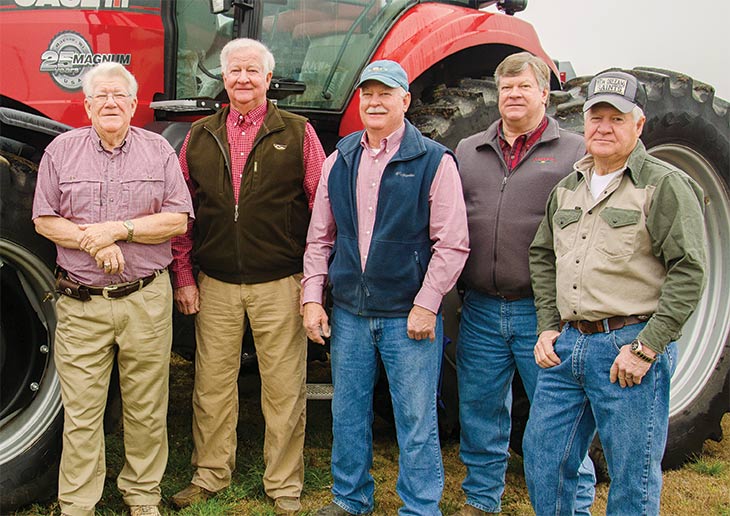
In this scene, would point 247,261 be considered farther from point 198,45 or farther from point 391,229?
point 198,45

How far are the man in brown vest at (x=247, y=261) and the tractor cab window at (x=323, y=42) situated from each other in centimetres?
61

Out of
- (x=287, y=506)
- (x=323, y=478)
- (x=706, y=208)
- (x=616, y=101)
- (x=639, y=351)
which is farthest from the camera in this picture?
(x=706, y=208)

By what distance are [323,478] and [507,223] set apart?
59.6 inches

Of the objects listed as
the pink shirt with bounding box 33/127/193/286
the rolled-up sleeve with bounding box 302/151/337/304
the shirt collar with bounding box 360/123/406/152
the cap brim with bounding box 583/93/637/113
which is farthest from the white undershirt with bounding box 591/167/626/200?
the pink shirt with bounding box 33/127/193/286

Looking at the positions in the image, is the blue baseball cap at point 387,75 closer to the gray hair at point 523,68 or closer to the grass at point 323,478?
the gray hair at point 523,68

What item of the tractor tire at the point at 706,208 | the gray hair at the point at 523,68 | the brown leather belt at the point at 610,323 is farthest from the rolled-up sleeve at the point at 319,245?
the tractor tire at the point at 706,208

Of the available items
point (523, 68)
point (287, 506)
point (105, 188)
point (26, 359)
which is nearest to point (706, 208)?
point (523, 68)

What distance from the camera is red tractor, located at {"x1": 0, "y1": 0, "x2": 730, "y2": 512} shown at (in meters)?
3.72

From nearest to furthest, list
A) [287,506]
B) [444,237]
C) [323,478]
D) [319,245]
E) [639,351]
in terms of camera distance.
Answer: [639,351]
[444,237]
[319,245]
[287,506]
[323,478]

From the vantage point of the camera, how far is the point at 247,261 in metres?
3.22

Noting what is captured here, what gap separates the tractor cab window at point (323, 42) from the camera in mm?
3869

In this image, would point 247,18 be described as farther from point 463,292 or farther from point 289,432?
point 289,432

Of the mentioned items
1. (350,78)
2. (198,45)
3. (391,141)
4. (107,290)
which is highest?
(198,45)

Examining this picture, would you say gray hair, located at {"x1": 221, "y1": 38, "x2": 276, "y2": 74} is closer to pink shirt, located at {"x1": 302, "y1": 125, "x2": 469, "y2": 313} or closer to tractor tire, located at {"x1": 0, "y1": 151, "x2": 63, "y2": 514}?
pink shirt, located at {"x1": 302, "y1": 125, "x2": 469, "y2": 313}
